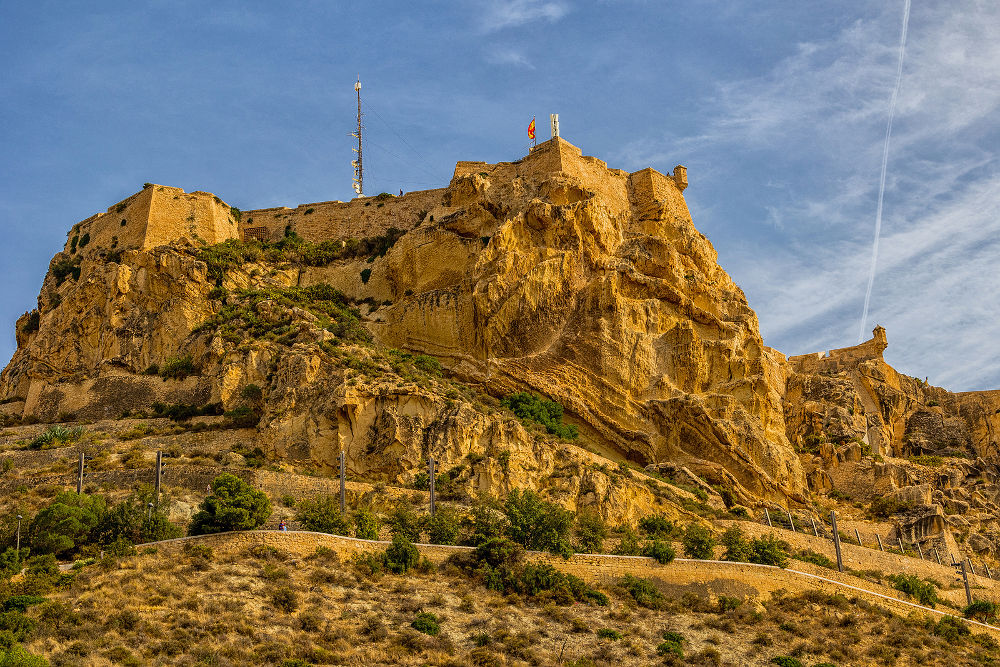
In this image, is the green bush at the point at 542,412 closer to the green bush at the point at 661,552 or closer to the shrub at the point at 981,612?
the green bush at the point at 661,552

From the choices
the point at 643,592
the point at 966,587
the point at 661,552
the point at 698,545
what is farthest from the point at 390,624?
the point at 966,587

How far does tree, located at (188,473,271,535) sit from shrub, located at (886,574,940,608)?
21.3 metres

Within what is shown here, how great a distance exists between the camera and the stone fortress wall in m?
64.4

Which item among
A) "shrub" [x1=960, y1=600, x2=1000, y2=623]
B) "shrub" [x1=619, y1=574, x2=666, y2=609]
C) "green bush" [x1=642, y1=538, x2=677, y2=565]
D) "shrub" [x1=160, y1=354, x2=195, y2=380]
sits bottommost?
"shrub" [x1=960, y1=600, x2=1000, y2=623]

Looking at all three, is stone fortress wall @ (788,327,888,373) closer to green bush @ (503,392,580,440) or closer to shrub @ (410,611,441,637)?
green bush @ (503,392,580,440)

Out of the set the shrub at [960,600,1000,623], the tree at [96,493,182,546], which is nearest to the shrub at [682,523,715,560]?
the shrub at [960,600,1000,623]

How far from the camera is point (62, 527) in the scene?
32250mm

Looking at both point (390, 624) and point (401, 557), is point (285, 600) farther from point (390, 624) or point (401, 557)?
point (401, 557)

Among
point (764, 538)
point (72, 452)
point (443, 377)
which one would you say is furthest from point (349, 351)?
point (764, 538)

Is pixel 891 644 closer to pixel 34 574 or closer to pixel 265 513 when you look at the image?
pixel 265 513

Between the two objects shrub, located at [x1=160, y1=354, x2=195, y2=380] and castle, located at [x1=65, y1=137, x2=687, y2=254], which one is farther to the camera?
castle, located at [x1=65, y1=137, x2=687, y2=254]

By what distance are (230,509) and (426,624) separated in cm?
748

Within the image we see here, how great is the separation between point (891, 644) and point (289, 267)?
35.6m

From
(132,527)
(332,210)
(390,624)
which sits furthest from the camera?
(332,210)
